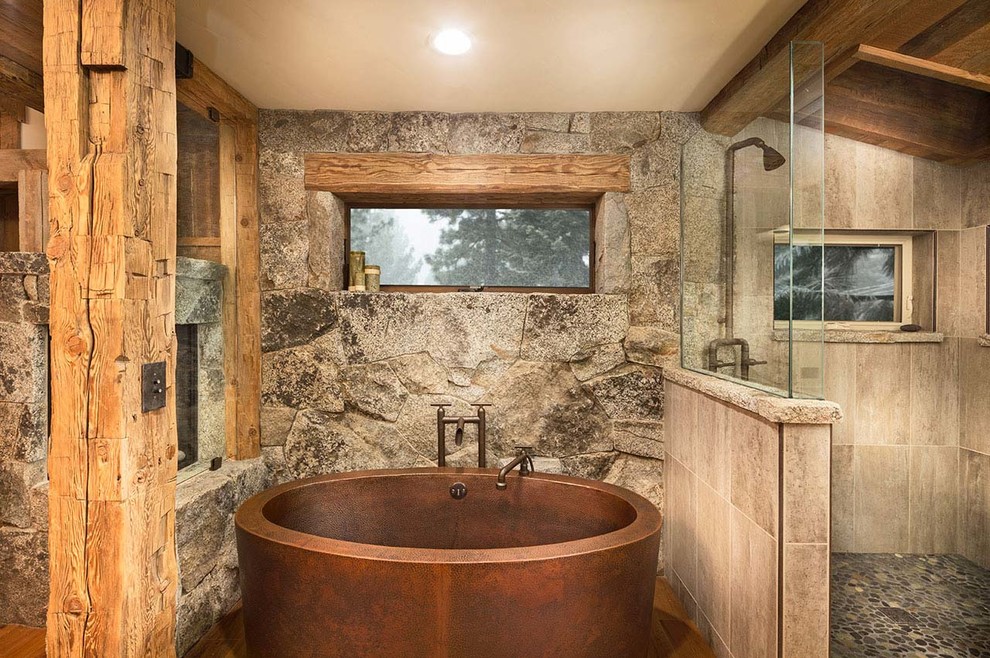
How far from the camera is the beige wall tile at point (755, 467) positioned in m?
1.72

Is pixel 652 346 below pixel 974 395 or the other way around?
the other way around

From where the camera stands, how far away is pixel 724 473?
82.2 inches

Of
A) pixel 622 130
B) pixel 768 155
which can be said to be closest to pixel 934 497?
pixel 768 155

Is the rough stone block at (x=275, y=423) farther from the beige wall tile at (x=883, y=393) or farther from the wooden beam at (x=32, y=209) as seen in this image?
the beige wall tile at (x=883, y=393)

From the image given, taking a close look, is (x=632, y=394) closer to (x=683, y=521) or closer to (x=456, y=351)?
(x=683, y=521)

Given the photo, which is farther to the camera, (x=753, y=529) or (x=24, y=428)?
(x=24, y=428)

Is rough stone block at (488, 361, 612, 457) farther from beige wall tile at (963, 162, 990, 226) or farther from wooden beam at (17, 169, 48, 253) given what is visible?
beige wall tile at (963, 162, 990, 226)

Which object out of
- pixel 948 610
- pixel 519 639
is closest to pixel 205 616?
pixel 519 639

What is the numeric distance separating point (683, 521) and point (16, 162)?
9.20ft

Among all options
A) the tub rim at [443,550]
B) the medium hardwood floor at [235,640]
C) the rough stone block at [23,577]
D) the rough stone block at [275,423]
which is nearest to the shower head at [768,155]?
the tub rim at [443,550]

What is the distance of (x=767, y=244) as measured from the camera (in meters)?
1.91

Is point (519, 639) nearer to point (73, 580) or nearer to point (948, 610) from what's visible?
point (73, 580)

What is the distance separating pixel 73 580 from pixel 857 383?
334cm

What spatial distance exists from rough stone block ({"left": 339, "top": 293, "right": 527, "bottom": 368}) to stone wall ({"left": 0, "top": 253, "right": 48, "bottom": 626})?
1151 mm
